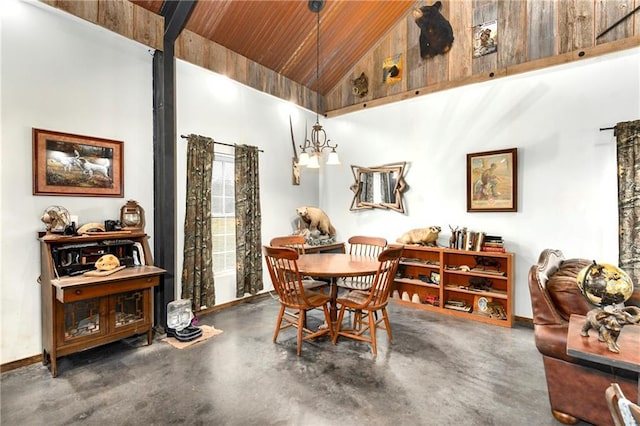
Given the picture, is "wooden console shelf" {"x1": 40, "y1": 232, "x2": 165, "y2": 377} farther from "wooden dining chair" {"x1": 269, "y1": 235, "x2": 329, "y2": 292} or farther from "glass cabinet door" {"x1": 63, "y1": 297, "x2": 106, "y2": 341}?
"wooden dining chair" {"x1": 269, "y1": 235, "x2": 329, "y2": 292}

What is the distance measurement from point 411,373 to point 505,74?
3.83 meters

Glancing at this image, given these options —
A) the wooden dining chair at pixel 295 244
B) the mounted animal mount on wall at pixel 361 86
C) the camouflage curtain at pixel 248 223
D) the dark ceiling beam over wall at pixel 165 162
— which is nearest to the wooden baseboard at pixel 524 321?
the wooden dining chair at pixel 295 244

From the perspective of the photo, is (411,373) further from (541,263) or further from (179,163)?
(179,163)

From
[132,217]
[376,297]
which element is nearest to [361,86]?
[376,297]

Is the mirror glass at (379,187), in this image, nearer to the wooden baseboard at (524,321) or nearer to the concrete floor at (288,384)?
the wooden baseboard at (524,321)

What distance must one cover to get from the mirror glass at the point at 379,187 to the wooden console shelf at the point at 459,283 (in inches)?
34.6

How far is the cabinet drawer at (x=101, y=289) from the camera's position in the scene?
98.8 inches

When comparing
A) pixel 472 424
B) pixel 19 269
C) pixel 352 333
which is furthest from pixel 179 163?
pixel 472 424

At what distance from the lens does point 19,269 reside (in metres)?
2.72

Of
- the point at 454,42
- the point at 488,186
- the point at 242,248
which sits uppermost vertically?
the point at 454,42

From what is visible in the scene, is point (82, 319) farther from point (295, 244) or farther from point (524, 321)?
point (524, 321)

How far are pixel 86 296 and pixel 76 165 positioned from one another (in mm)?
1308

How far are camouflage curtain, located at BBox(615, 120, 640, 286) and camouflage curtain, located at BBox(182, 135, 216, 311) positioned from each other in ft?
15.3

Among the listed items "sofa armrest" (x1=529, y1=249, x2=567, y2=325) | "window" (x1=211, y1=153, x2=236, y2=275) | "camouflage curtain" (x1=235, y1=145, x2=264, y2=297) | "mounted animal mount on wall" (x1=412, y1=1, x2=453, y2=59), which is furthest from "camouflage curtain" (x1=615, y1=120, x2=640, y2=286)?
"window" (x1=211, y1=153, x2=236, y2=275)
